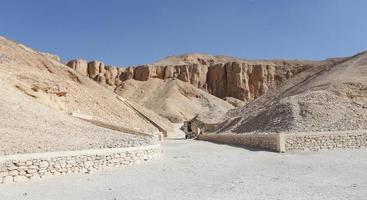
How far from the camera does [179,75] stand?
382 feet

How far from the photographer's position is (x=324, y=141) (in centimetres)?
2041

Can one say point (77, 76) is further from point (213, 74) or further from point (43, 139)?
point (213, 74)

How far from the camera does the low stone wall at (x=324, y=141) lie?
20000 mm

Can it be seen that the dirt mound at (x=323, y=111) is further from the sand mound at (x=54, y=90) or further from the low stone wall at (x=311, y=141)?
the sand mound at (x=54, y=90)

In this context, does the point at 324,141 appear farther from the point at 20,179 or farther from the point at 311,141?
the point at 20,179

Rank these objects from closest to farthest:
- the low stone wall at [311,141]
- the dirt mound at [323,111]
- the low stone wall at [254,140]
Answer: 1. the low stone wall at [311,141]
2. the low stone wall at [254,140]
3. the dirt mound at [323,111]

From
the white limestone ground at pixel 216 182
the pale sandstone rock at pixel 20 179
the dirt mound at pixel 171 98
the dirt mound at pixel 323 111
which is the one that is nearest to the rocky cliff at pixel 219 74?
the dirt mound at pixel 171 98

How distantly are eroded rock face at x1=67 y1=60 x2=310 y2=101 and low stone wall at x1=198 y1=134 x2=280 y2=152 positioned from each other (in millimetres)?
83161

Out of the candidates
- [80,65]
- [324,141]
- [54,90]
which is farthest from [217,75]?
[324,141]

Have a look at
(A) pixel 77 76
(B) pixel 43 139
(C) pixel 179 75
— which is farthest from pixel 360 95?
(C) pixel 179 75

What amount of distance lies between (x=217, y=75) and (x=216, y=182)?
10713cm

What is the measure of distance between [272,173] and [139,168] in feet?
15.4

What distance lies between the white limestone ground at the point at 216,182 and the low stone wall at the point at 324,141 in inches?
134

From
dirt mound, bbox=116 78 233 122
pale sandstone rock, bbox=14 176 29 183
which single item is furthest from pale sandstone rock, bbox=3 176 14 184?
dirt mound, bbox=116 78 233 122
